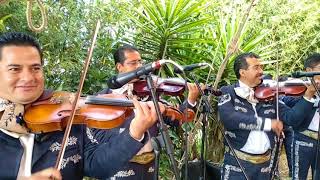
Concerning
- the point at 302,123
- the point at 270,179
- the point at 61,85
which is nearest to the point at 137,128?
the point at 61,85

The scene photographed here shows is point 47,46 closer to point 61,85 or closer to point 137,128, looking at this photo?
point 61,85

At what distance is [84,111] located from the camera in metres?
1.77

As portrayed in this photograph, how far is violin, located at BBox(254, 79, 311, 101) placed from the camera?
3340 millimetres

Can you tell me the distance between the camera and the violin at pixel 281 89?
334 centimetres

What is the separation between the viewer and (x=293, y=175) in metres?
3.84

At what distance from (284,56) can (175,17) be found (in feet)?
7.38

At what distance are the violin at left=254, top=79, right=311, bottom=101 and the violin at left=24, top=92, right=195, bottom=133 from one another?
1.74 m

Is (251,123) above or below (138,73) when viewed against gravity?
below

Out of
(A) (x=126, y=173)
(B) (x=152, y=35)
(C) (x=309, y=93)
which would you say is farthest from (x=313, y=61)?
(A) (x=126, y=173)

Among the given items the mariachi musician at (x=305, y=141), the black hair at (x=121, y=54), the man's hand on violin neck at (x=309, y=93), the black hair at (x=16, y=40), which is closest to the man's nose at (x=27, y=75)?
the black hair at (x=16, y=40)

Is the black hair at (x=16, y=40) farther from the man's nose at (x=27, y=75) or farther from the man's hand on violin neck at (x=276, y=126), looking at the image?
the man's hand on violin neck at (x=276, y=126)

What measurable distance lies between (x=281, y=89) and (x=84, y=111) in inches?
82.3

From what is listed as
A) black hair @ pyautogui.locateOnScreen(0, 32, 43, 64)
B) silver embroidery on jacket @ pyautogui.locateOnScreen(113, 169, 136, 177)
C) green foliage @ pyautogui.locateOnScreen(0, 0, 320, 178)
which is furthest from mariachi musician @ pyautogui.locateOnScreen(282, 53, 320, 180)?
black hair @ pyautogui.locateOnScreen(0, 32, 43, 64)

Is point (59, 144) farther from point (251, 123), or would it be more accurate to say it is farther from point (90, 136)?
point (251, 123)
